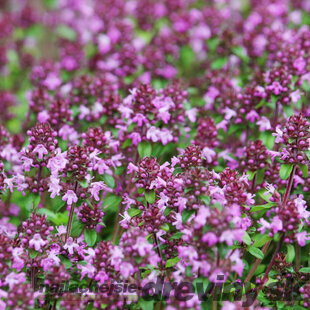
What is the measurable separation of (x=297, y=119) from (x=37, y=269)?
2.03 meters

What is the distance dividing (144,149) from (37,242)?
1.21 metres

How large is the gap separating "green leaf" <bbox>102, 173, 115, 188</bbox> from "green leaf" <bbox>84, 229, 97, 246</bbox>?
1.24ft

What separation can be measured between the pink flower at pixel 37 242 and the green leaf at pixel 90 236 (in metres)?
0.37

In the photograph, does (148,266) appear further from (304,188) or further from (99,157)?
(304,188)

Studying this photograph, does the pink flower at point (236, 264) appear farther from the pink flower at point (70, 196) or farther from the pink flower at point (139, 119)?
the pink flower at point (139, 119)

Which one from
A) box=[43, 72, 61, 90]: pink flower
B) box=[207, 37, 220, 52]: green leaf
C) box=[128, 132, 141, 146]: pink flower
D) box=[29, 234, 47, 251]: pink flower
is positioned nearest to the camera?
box=[29, 234, 47, 251]: pink flower

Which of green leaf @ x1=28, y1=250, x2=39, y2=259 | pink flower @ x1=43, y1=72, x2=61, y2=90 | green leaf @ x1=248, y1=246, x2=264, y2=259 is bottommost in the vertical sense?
green leaf @ x1=28, y1=250, x2=39, y2=259

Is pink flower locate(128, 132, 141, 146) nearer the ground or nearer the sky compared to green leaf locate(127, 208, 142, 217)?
nearer the sky

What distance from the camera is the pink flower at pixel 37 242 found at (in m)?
3.03

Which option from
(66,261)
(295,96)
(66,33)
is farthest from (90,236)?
(66,33)

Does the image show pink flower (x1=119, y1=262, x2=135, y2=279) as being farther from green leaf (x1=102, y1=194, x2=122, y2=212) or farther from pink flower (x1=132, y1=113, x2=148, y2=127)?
pink flower (x1=132, y1=113, x2=148, y2=127)

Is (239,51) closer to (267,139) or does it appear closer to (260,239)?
(267,139)

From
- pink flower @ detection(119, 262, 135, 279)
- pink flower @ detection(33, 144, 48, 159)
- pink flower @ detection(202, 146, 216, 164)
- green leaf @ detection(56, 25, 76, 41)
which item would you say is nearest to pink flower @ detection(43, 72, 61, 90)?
green leaf @ detection(56, 25, 76, 41)

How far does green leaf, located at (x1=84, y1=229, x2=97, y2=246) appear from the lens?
132 inches
